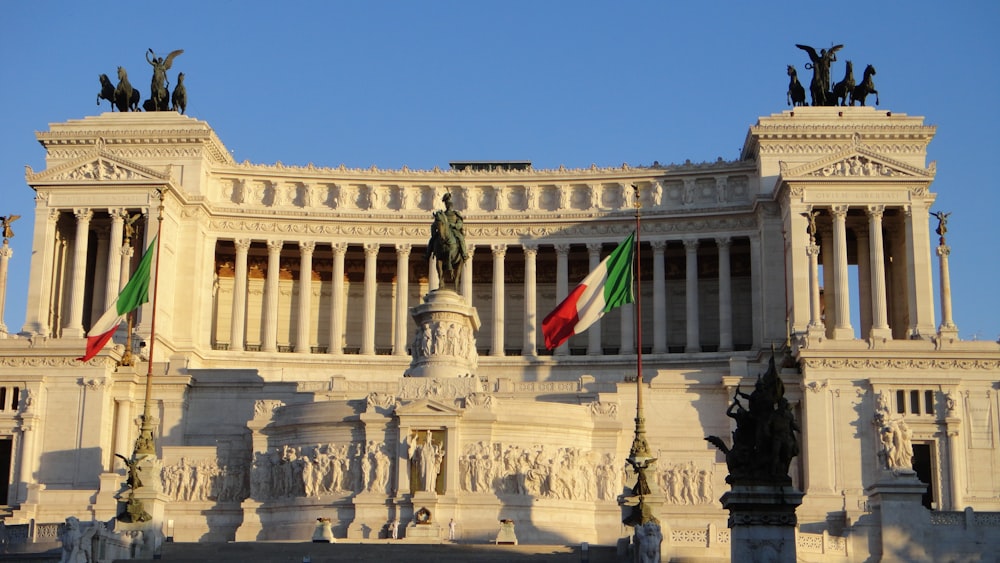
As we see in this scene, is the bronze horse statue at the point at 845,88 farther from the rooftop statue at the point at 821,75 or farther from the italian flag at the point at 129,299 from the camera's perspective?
the italian flag at the point at 129,299

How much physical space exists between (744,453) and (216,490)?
105 feet

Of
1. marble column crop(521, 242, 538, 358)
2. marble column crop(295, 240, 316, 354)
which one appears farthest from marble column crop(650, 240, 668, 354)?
marble column crop(295, 240, 316, 354)

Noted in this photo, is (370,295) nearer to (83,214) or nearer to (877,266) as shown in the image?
(83,214)

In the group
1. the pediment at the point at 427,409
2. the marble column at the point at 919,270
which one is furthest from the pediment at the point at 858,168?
the pediment at the point at 427,409

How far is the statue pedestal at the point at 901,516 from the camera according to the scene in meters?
46.1

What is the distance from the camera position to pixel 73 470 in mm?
68312

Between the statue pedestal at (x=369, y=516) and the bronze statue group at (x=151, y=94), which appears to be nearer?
the statue pedestal at (x=369, y=516)

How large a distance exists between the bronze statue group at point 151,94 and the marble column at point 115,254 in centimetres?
837

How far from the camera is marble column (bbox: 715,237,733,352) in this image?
280 feet

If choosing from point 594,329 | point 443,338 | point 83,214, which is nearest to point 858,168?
point 594,329

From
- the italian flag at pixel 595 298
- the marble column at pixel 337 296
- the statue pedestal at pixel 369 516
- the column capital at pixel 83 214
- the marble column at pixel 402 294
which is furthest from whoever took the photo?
the marble column at pixel 337 296

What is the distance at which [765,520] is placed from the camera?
109 ft

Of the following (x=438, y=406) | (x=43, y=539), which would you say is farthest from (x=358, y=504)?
(x=43, y=539)

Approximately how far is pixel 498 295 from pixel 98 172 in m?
23.8
